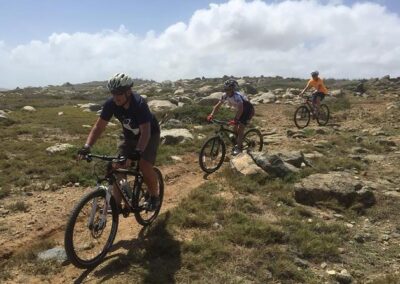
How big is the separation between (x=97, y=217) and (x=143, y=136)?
66.1 inches

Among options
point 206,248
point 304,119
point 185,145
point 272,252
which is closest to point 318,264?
point 272,252

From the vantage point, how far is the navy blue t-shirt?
8.46 metres

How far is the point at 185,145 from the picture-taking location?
1898 cm

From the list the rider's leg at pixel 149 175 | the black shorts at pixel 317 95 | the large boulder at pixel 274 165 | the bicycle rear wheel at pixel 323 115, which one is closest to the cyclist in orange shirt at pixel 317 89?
the black shorts at pixel 317 95

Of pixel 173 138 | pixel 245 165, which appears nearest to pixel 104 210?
pixel 245 165

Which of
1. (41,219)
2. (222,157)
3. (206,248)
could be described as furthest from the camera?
(222,157)

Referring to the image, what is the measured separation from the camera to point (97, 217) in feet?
26.7

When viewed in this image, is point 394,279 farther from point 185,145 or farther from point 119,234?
point 185,145

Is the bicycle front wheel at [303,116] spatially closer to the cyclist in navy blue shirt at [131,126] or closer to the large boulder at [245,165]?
the large boulder at [245,165]

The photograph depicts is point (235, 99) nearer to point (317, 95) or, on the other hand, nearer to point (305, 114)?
point (305, 114)

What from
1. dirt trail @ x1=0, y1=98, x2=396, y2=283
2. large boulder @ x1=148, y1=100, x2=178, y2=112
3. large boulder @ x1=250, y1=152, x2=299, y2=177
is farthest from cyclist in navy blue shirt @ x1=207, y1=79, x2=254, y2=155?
large boulder @ x1=148, y1=100, x2=178, y2=112

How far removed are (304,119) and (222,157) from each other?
438 inches

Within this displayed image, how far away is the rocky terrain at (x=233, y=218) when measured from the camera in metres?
8.12

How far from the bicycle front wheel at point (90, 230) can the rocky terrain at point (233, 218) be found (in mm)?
256
